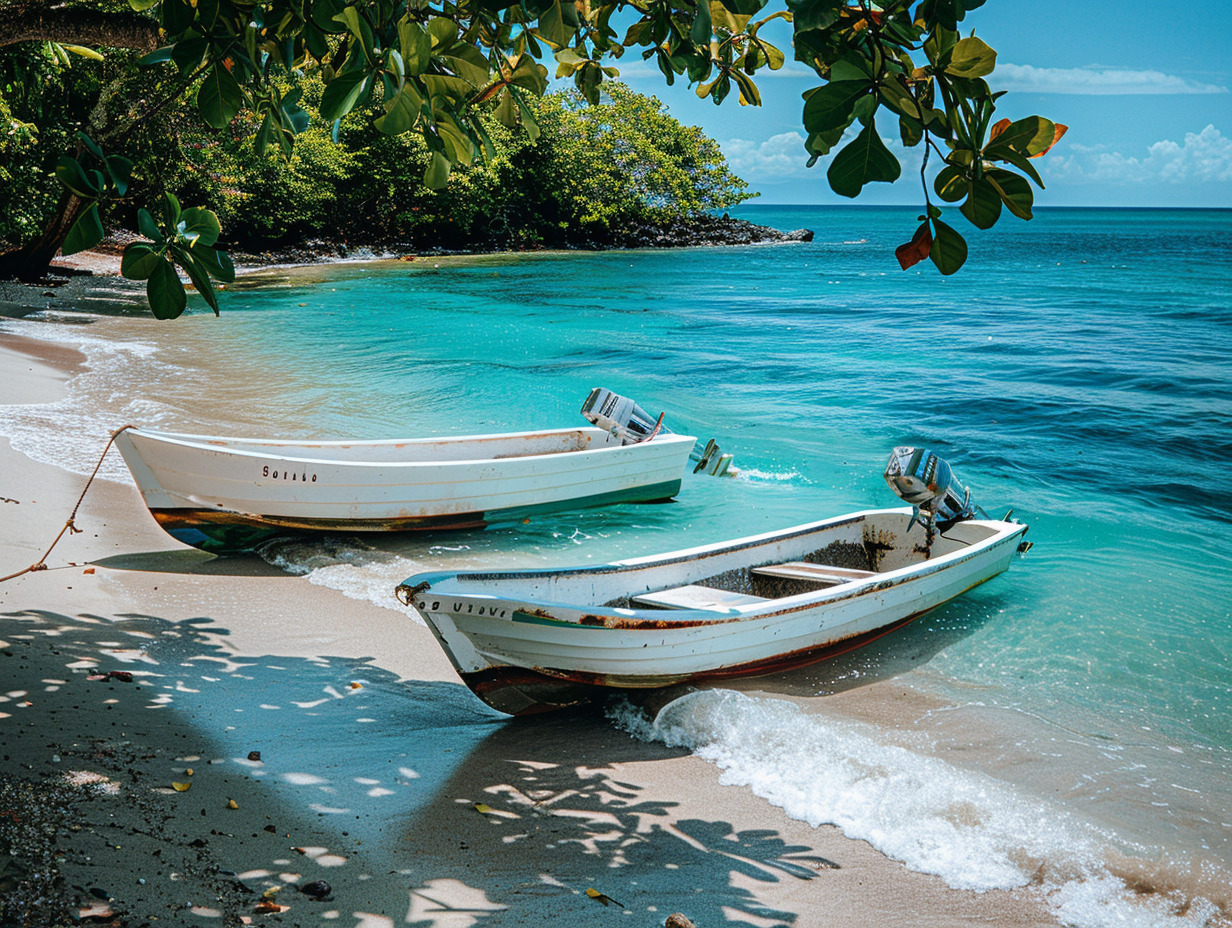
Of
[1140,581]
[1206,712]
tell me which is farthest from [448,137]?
[1140,581]

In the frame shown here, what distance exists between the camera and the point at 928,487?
23.6 feet

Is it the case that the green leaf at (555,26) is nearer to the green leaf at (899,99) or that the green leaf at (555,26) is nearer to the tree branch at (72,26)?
the green leaf at (899,99)

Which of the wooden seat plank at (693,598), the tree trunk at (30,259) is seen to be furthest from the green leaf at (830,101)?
the tree trunk at (30,259)

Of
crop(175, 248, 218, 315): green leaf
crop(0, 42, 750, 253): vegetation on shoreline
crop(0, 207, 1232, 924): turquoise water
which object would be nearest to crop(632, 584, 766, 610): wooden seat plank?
crop(0, 207, 1232, 924): turquoise water

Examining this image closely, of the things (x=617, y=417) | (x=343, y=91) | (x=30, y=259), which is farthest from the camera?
(x=30, y=259)

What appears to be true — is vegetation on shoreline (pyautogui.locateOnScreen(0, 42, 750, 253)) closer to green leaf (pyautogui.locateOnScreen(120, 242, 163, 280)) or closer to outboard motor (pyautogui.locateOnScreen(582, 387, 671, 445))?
outboard motor (pyautogui.locateOnScreen(582, 387, 671, 445))

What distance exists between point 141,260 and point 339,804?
8.89ft

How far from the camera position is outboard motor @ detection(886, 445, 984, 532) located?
705 cm

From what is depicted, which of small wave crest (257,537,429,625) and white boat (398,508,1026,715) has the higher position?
white boat (398,508,1026,715)

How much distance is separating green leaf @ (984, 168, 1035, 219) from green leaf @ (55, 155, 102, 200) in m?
2.06

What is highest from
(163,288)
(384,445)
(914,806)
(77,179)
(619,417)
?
(77,179)

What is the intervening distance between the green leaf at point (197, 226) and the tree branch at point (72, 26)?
8.65ft

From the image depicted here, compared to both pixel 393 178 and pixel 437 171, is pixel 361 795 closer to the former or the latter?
pixel 437 171

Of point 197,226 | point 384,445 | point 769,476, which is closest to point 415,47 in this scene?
point 197,226
